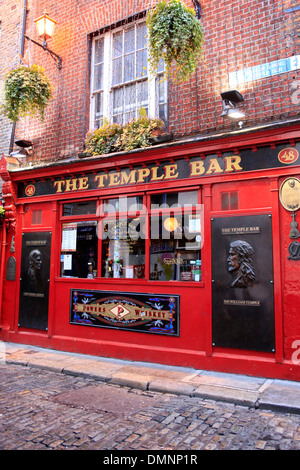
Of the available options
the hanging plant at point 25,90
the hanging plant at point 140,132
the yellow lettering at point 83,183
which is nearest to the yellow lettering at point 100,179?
the yellow lettering at point 83,183

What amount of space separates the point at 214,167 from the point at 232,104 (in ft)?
3.53

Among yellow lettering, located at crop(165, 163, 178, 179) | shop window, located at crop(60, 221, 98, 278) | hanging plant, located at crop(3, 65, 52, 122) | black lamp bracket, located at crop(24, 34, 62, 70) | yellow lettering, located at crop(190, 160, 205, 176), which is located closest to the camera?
yellow lettering, located at crop(190, 160, 205, 176)

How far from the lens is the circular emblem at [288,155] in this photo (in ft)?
17.4

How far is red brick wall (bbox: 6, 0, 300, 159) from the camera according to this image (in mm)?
5766

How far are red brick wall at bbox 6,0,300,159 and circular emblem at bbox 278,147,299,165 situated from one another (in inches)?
25.1

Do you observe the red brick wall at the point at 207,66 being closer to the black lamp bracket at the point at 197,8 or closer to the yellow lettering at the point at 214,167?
the black lamp bracket at the point at 197,8

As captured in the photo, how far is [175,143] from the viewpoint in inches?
242

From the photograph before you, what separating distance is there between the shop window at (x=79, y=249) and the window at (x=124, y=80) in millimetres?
2348

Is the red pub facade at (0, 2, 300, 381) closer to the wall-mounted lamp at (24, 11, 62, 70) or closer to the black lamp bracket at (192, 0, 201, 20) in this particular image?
the wall-mounted lamp at (24, 11, 62, 70)

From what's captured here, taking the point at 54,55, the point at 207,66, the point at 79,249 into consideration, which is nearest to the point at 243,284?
the point at 79,249

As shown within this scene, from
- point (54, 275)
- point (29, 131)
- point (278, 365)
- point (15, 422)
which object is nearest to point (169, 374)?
point (278, 365)

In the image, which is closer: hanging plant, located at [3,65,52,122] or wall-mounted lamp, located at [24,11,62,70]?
hanging plant, located at [3,65,52,122]

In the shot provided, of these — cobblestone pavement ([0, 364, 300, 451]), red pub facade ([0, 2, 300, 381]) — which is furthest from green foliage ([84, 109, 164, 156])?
cobblestone pavement ([0, 364, 300, 451])

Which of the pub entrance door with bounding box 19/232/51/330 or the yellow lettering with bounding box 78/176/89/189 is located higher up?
the yellow lettering with bounding box 78/176/89/189
